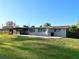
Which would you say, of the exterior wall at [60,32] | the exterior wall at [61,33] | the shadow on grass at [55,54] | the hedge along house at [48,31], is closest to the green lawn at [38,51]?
the shadow on grass at [55,54]

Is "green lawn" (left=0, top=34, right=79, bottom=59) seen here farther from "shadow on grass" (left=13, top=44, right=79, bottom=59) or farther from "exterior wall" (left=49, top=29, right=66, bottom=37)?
"exterior wall" (left=49, top=29, right=66, bottom=37)

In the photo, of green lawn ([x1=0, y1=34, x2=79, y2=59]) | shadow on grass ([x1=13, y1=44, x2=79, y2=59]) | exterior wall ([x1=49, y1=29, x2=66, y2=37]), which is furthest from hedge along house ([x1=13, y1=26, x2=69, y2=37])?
shadow on grass ([x1=13, y1=44, x2=79, y2=59])

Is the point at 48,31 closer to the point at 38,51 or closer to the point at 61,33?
the point at 61,33

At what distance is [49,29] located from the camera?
51.8 metres

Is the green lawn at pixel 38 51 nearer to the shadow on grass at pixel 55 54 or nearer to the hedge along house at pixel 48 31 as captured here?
the shadow on grass at pixel 55 54

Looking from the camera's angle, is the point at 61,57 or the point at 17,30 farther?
the point at 17,30

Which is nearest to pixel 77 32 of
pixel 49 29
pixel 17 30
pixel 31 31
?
pixel 49 29

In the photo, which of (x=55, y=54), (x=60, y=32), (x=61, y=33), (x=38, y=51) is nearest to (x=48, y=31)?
(x=60, y=32)

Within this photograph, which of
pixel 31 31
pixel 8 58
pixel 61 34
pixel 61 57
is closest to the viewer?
pixel 8 58

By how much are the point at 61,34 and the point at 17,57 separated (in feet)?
122

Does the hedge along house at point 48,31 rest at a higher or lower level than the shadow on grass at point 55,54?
higher

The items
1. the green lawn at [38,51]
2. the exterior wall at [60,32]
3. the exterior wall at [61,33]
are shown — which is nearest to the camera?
the green lawn at [38,51]

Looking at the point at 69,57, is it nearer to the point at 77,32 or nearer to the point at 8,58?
the point at 8,58

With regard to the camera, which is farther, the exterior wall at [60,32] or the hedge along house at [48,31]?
the hedge along house at [48,31]
